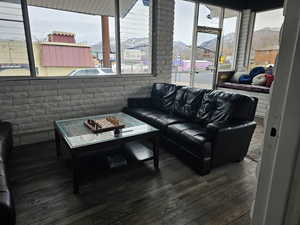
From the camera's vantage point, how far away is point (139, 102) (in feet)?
11.6

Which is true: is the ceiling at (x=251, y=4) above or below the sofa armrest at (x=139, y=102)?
above

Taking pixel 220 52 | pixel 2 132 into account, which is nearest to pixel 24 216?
pixel 2 132

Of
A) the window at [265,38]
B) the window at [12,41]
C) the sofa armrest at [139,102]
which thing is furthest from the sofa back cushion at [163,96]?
the window at [265,38]

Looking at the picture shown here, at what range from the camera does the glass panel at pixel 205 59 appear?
15.8 ft

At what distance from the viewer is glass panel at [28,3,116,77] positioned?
2.80 metres

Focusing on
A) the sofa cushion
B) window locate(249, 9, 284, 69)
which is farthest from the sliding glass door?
the sofa cushion

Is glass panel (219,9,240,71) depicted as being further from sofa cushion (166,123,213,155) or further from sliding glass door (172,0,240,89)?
sofa cushion (166,123,213,155)

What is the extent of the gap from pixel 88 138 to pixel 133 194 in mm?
704

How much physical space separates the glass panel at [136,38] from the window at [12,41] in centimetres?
155

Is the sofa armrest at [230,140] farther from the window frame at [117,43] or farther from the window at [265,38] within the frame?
the window at [265,38]

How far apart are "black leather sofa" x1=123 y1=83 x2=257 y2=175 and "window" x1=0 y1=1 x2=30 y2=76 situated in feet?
6.31

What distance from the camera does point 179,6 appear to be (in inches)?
165

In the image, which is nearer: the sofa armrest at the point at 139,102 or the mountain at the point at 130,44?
the mountain at the point at 130,44

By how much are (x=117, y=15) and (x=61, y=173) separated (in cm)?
270
